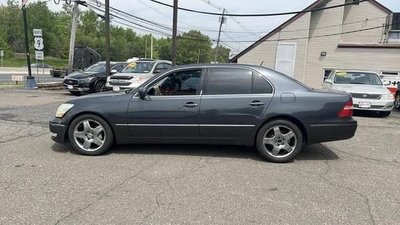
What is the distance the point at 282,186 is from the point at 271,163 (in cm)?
98

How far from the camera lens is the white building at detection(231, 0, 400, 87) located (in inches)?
880

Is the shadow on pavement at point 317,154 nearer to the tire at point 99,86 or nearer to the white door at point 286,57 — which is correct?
the tire at point 99,86

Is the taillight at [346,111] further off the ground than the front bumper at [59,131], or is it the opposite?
the taillight at [346,111]

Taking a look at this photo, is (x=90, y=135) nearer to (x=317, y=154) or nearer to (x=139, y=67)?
(x=317, y=154)

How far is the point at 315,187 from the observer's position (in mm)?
4246

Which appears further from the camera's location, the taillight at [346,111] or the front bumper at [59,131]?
the front bumper at [59,131]

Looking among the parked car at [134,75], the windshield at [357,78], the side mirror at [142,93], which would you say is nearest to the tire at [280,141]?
the side mirror at [142,93]

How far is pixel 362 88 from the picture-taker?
1071 centimetres

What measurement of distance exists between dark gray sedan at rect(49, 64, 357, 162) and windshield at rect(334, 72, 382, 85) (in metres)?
6.94

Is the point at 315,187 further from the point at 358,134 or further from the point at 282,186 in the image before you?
the point at 358,134

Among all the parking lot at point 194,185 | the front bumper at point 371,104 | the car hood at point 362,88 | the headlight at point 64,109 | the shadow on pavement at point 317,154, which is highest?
the car hood at point 362,88

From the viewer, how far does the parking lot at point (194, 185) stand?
135 inches

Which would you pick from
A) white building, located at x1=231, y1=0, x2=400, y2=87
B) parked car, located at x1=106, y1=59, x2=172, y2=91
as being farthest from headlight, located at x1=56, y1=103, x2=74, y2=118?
white building, located at x1=231, y1=0, x2=400, y2=87

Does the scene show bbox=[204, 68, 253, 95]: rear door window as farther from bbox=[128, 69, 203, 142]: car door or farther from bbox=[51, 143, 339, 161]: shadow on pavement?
bbox=[51, 143, 339, 161]: shadow on pavement
